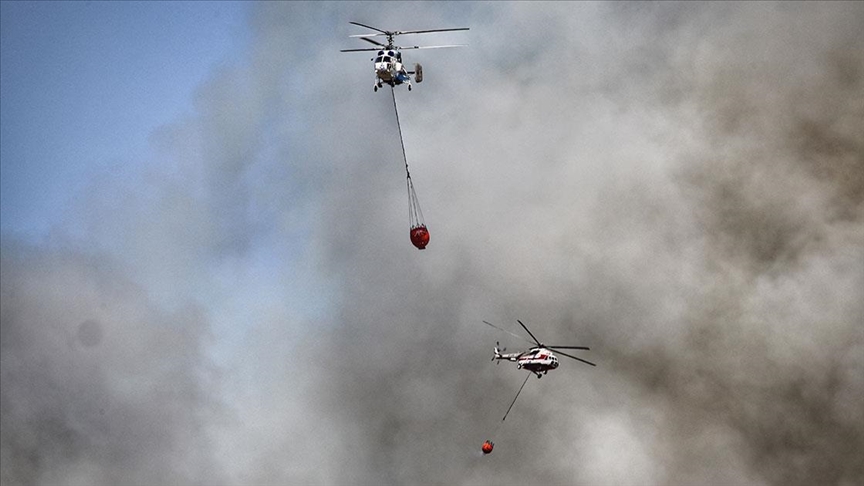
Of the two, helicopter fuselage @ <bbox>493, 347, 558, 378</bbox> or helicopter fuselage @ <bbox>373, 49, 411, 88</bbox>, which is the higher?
helicopter fuselage @ <bbox>373, 49, 411, 88</bbox>

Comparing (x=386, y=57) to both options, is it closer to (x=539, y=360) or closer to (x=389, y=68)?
(x=389, y=68)

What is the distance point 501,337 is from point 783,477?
36.4 meters

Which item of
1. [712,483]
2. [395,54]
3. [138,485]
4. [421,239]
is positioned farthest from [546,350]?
[138,485]

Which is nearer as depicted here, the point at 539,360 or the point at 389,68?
the point at 389,68

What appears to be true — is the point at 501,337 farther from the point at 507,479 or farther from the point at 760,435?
the point at 760,435

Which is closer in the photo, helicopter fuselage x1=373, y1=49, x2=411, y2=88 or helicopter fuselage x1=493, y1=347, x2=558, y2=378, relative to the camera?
helicopter fuselage x1=373, y1=49, x2=411, y2=88

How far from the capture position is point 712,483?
92.8 m

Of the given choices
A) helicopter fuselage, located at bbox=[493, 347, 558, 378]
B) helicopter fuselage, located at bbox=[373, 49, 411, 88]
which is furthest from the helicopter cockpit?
helicopter fuselage, located at bbox=[493, 347, 558, 378]

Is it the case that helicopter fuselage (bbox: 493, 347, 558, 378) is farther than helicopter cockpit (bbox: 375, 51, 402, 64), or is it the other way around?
helicopter fuselage (bbox: 493, 347, 558, 378)

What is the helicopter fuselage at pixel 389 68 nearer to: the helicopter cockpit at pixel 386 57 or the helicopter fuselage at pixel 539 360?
the helicopter cockpit at pixel 386 57

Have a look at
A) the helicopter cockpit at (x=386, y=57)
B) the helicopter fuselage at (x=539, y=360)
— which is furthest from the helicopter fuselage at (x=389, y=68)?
the helicopter fuselage at (x=539, y=360)

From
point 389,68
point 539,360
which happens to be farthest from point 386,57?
point 539,360

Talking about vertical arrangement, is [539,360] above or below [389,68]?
Answer: below

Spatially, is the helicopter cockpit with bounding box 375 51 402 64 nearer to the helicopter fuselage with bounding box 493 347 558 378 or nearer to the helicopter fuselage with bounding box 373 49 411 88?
the helicopter fuselage with bounding box 373 49 411 88
